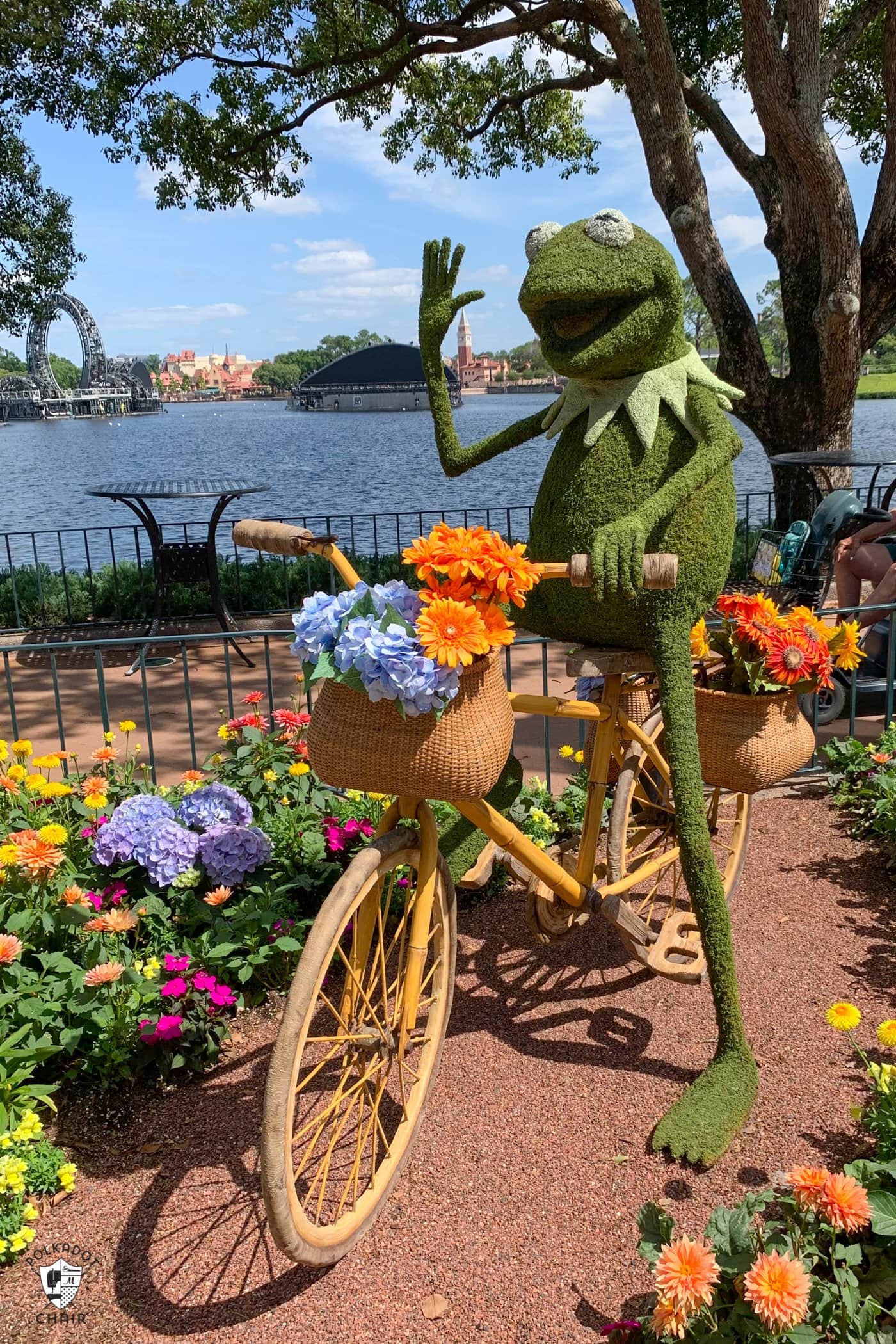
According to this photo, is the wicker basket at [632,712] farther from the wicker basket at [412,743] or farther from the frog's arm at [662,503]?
the wicker basket at [412,743]

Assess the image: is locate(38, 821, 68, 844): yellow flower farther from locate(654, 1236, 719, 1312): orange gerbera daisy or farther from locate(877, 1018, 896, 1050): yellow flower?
locate(877, 1018, 896, 1050): yellow flower

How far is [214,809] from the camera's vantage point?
10.9ft

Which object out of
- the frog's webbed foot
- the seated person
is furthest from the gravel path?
the seated person

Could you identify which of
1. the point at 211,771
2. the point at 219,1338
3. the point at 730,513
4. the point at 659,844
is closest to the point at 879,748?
the point at 659,844

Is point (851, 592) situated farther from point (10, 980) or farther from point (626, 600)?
point (10, 980)

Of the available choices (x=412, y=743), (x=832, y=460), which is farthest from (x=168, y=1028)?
(x=832, y=460)

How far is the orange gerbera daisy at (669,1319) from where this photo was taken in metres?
1.64

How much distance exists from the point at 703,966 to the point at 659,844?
55cm

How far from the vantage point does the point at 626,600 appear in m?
2.45

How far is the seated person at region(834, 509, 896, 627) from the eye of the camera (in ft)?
20.8

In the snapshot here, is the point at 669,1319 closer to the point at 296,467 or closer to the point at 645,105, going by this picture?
the point at 645,105

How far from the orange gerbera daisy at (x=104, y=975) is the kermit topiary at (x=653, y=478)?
1.50m

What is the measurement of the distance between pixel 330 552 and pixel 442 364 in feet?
3.42

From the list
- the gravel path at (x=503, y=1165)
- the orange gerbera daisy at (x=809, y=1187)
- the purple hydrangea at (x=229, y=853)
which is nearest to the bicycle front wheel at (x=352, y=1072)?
the gravel path at (x=503, y=1165)
